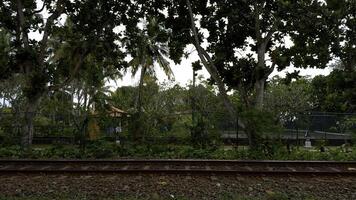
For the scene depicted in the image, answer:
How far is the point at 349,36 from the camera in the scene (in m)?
23.6

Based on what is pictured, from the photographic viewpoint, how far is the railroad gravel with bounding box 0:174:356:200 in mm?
8992

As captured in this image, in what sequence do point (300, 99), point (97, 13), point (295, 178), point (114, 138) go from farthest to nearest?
point (300, 99), point (97, 13), point (114, 138), point (295, 178)

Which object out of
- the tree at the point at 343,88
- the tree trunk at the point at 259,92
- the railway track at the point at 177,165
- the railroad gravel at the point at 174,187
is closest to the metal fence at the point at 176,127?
the tree trunk at the point at 259,92

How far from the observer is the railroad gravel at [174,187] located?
899 cm

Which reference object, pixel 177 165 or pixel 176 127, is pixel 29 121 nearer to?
pixel 176 127

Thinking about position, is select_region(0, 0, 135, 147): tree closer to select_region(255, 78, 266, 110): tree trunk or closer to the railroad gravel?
select_region(255, 78, 266, 110): tree trunk

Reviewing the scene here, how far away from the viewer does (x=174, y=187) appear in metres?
9.92

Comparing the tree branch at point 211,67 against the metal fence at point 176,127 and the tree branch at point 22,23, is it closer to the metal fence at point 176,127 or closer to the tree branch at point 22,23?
the metal fence at point 176,127

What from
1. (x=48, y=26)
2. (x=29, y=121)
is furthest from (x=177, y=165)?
(x=48, y=26)

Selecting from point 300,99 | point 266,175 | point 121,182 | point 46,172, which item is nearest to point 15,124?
point 46,172

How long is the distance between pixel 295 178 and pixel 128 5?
12792 mm

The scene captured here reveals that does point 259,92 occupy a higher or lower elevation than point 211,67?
lower

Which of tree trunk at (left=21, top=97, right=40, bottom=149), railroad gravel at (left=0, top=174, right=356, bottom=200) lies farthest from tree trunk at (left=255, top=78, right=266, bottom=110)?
tree trunk at (left=21, top=97, right=40, bottom=149)

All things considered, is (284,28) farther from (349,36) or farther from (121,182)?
(121,182)
